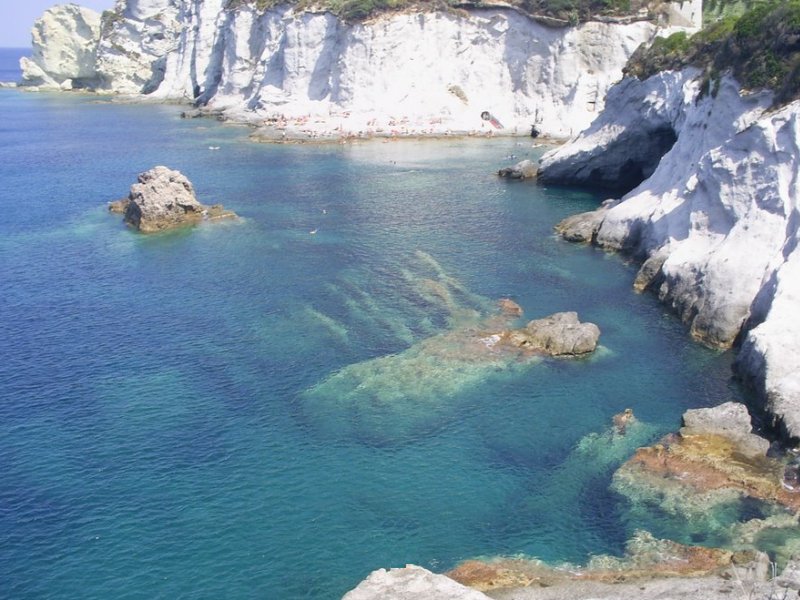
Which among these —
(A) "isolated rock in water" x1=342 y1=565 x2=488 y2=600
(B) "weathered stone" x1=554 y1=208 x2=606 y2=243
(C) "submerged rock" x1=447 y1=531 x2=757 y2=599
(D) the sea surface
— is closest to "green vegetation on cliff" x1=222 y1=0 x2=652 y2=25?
(D) the sea surface

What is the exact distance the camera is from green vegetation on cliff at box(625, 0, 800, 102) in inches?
1983

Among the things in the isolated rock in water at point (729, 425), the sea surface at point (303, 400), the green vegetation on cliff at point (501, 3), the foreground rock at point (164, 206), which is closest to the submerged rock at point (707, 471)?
the isolated rock in water at point (729, 425)

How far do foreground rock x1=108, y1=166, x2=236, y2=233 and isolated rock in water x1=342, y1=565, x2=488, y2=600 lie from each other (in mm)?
53704

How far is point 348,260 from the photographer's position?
6100cm

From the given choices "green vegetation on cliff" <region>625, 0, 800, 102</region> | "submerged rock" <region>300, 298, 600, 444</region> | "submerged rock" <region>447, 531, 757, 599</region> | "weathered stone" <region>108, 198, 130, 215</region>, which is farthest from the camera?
"weathered stone" <region>108, 198, 130, 215</region>

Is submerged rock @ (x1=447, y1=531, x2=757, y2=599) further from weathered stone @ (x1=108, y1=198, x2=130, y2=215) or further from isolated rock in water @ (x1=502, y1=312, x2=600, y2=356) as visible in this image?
weathered stone @ (x1=108, y1=198, x2=130, y2=215)

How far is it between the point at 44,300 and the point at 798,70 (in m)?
52.6

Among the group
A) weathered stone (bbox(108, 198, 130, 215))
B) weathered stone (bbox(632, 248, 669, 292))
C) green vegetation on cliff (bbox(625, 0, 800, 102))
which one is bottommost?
weathered stone (bbox(108, 198, 130, 215))

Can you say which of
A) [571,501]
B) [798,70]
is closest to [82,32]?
[798,70]

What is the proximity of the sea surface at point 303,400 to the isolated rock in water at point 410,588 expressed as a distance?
3.09 m

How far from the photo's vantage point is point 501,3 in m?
119

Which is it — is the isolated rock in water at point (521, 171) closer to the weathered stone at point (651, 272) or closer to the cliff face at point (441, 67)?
the cliff face at point (441, 67)

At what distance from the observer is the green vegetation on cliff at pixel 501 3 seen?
367 ft

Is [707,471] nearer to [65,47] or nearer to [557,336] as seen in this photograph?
[557,336]
